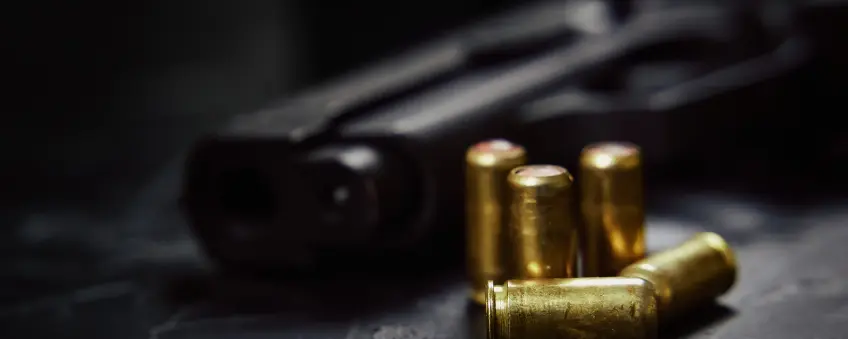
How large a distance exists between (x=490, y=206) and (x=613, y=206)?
160 mm

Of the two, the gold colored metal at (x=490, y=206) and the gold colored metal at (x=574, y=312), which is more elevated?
the gold colored metal at (x=490, y=206)

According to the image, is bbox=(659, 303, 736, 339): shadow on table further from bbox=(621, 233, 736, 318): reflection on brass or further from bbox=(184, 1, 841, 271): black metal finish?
bbox=(184, 1, 841, 271): black metal finish

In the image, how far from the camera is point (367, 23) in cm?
248

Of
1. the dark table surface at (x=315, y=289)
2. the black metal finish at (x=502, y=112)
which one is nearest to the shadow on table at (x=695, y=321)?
the dark table surface at (x=315, y=289)

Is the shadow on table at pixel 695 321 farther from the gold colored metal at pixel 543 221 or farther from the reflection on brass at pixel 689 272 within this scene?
the gold colored metal at pixel 543 221

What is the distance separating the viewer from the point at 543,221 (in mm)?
1205

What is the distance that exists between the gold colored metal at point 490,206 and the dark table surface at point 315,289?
0.21 feet

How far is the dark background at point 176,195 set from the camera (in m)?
1.28

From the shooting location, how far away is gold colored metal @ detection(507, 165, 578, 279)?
1.20 m

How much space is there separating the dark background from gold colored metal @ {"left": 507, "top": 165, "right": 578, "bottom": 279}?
113 mm

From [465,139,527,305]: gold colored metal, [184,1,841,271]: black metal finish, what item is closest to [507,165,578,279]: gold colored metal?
[465,139,527,305]: gold colored metal

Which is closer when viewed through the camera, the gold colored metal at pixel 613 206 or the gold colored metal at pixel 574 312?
the gold colored metal at pixel 574 312

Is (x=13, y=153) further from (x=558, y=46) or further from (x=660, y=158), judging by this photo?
(x=660, y=158)

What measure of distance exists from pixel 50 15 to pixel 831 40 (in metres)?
1.59
